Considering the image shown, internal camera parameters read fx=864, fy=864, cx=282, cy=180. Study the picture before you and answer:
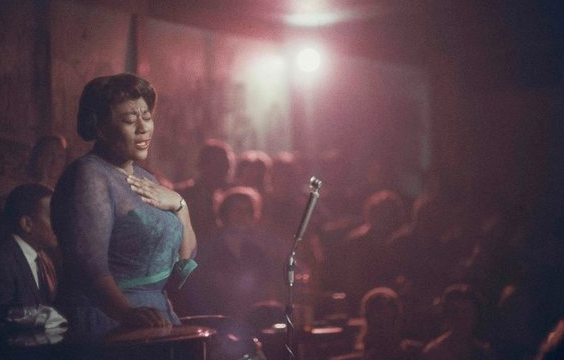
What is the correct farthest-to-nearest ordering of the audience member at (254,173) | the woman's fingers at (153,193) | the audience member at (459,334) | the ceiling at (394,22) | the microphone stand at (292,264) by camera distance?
the ceiling at (394,22), the audience member at (254,173), the audience member at (459,334), the microphone stand at (292,264), the woman's fingers at (153,193)

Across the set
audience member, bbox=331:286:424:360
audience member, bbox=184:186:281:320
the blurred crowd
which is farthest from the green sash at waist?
audience member, bbox=331:286:424:360

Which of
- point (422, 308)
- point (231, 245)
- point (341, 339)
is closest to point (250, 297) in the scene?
point (231, 245)

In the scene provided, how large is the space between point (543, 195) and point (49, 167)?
262 inches

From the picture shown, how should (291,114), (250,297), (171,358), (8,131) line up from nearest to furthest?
(171,358), (8,131), (250,297), (291,114)

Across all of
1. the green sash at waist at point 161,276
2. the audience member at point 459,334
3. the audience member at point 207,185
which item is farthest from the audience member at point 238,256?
the green sash at waist at point 161,276

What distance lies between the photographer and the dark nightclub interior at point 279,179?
3.52 meters

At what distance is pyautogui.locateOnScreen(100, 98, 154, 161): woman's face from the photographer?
3.63 meters

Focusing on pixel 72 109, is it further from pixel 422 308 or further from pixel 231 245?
pixel 422 308

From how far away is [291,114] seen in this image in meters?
9.39

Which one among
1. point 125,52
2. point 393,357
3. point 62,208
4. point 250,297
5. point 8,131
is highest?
point 125,52

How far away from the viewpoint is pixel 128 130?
368 centimetres

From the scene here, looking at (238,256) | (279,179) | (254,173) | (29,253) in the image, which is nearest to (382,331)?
(238,256)

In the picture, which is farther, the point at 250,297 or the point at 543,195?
the point at 543,195

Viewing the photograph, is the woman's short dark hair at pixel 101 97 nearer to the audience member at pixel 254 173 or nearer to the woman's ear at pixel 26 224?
the woman's ear at pixel 26 224
